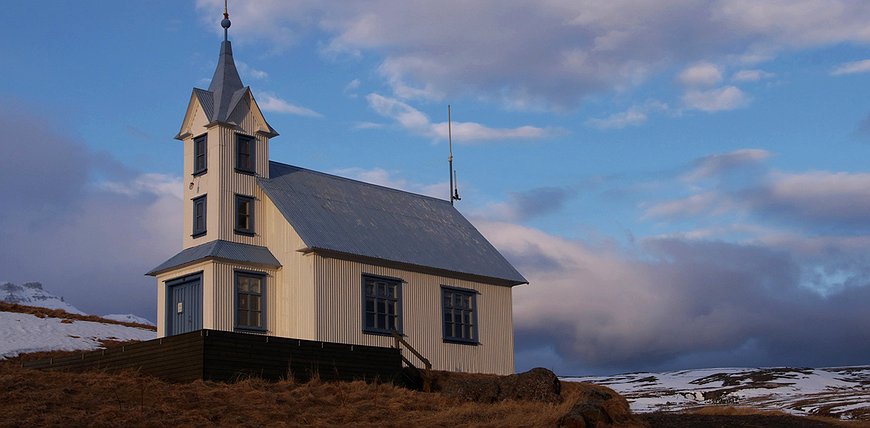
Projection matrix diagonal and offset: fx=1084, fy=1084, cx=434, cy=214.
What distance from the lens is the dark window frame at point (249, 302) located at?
32031mm

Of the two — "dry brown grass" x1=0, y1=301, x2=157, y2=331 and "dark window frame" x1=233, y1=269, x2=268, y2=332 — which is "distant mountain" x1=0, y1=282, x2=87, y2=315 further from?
"dark window frame" x1=233, y1=269, x2=268, y2=332

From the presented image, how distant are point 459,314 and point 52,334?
16928 mm

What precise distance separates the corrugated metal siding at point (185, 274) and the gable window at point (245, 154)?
380cm

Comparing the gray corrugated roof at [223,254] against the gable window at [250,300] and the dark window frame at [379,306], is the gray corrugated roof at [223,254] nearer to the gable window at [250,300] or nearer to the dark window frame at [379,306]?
the gable window at [250,300]

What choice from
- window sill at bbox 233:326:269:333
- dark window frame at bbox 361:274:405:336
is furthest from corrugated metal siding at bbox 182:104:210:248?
dark window frame at bbox 361:274:405:336

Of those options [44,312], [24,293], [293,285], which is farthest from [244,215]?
[24,293]

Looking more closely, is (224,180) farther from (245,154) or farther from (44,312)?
(44,312)

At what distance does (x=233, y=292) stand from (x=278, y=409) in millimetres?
9130

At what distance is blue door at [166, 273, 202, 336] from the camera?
106 feet

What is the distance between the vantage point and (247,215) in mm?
34156

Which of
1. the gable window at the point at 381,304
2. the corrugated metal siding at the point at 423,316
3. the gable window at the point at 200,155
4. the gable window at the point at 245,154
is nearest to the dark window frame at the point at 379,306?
the gable window at the point at 381,304

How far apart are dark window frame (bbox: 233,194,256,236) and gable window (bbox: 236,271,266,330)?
160 cm

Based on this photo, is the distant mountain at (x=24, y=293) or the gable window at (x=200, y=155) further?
the distant mountain at (x=24, y=293)

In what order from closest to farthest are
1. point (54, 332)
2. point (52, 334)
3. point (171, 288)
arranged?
point (171, 288)
point (52, 334)
point (54, 332)
